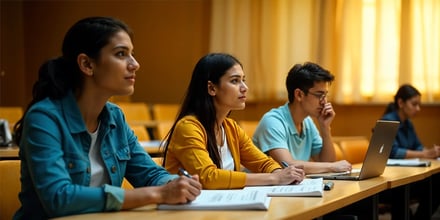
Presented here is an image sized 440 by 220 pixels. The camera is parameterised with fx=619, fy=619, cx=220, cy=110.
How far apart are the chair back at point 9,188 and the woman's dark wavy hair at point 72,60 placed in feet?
0.77

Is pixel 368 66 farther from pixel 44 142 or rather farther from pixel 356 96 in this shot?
pixel 44 142

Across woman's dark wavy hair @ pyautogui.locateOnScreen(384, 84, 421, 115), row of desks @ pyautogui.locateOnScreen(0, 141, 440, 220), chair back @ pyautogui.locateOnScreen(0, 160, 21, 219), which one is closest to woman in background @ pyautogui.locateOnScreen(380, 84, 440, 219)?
woman's dark wavy hair @ pyautogui.locateOnScreen(384, 84, 421, 115)

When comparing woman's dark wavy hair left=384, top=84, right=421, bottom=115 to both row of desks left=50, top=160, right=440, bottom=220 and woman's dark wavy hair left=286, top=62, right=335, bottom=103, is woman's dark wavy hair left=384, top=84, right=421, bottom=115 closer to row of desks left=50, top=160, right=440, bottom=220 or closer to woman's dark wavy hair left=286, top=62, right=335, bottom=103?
woman's dark wavy hair left=286, top=62, right=335, bottom=103

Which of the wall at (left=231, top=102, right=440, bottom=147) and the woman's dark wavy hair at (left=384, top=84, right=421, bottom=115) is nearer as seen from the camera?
the woman's dark wavy hair at (left=384, top=84, right=421, bottom=115)

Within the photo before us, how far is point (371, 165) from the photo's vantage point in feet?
8.62

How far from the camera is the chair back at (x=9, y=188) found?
6.23ft

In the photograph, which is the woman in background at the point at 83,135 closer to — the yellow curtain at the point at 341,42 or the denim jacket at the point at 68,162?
Answer: the denim jacket at the point at 68,162

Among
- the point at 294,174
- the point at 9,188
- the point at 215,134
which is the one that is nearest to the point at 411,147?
the point at 215,134

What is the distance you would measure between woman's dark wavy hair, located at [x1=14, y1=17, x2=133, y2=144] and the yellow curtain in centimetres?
437

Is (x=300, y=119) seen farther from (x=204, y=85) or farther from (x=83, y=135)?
(x=83, y=135)

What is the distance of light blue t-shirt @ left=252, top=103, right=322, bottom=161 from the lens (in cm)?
303

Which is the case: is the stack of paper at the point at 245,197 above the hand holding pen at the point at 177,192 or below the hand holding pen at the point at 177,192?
below

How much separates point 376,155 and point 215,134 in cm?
73

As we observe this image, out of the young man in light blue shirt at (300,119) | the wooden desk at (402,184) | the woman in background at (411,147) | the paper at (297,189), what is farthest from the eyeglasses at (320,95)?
the paper at (297,189)
